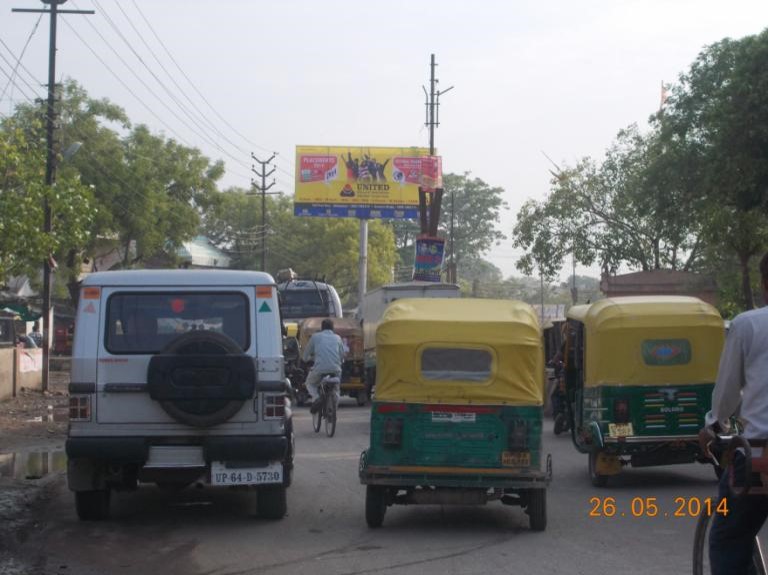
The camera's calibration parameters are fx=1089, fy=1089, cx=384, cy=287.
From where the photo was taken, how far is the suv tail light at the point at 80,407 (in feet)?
32.6

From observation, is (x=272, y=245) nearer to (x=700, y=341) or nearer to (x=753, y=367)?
(x=700, y=341)

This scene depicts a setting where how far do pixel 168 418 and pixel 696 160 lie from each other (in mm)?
20790

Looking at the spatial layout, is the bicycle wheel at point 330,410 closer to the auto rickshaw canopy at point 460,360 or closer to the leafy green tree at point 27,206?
the leafy green tree at point 27,206

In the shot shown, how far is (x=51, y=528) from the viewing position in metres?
10.2

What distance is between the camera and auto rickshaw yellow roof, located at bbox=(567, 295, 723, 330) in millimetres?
12844

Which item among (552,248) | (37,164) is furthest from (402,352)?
(552,248)

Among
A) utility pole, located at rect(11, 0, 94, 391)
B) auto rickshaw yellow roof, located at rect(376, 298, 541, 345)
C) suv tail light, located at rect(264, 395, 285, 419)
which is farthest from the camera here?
utility pole, located at rect(11, 0, 94, 391)

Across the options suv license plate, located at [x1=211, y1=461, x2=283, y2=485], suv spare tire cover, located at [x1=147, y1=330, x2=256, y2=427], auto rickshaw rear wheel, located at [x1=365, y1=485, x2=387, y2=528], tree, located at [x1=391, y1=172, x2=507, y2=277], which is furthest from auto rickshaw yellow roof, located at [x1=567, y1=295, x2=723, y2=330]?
tree, located at [x1=391, y1=172, x2=507, y2=277]

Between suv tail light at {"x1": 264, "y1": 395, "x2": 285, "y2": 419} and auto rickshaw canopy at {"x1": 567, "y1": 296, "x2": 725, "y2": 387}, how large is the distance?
14.6 ft

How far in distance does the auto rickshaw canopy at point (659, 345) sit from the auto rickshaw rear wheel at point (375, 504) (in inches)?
152

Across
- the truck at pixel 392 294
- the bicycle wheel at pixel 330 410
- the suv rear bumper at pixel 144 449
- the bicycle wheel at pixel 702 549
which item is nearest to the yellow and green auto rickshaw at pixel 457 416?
the suv rear bumper at pixel 144 449

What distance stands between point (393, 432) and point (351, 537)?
39.9 inches

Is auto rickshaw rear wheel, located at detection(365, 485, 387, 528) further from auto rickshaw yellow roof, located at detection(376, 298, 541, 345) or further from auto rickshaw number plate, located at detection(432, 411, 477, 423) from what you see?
auto rickshaw yellow roof, located at detection(376, 298, 541, 345)

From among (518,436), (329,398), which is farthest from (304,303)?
(518,436)
